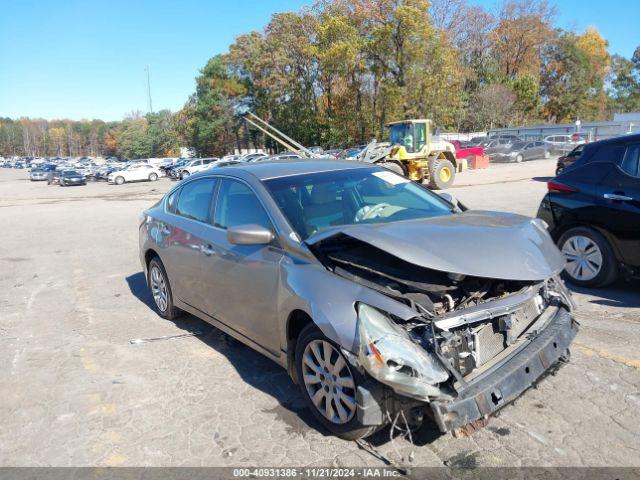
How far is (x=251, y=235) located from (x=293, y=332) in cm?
70

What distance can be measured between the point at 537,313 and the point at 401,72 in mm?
43179

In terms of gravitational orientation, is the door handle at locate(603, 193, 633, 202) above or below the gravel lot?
above

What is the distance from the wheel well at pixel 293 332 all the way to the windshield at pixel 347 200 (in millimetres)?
553

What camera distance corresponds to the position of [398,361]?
2.69 m

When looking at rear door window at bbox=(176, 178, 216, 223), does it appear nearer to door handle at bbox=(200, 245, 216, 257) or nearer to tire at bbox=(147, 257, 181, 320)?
door handle at bbox=(200, 245, 216, 257)

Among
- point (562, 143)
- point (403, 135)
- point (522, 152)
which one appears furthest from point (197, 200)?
point (562, 143)

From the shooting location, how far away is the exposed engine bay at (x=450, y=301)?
2.87 m

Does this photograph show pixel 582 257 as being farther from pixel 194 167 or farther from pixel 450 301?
pixel 194 167

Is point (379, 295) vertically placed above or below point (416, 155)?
below

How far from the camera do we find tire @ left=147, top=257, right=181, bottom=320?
537 cm

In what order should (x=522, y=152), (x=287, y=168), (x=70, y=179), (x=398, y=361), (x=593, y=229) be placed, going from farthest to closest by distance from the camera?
1. (x=70, y=179)
2. (x=522, y=152)
3. (x=593, y=229)
4. (x=287, y=168)
5. (x=398, y=361)

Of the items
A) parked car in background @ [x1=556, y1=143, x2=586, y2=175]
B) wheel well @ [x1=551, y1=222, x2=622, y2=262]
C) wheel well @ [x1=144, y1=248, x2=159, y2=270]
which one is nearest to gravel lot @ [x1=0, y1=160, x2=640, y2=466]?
wheel well @ [x1=551, y1=222, x2=622, y2=262]

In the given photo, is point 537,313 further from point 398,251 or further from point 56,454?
point 56,454

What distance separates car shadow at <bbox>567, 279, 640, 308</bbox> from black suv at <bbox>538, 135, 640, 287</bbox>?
88 mm
